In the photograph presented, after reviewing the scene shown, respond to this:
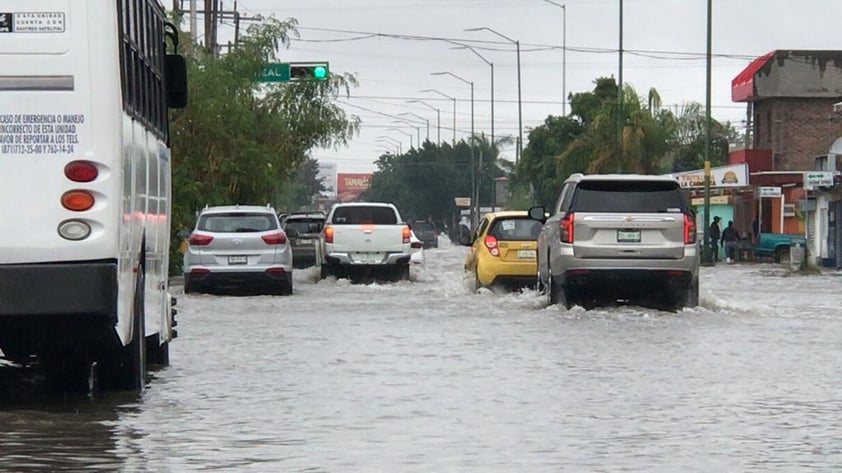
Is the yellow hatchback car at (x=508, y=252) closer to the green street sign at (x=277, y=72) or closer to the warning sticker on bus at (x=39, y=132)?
the warning sticker on bus at (x=39, y=132)

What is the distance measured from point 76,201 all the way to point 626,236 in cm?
1411

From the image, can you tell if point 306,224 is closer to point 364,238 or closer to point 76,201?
point 364,238

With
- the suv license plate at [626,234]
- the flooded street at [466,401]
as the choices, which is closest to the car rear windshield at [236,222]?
the flooded street at [466,401]

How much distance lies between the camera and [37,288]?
37.0 feet

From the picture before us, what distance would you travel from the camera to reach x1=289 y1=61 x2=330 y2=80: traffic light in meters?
50.7

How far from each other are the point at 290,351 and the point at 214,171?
96.1 ft

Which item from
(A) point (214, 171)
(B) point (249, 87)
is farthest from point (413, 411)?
(B) point (249, 87)

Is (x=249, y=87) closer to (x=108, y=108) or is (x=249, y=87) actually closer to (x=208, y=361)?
(x=208, y=361)

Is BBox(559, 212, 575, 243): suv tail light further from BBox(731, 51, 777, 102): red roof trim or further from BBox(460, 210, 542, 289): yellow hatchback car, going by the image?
BBox(731, 51, 777, 102): red roof trim

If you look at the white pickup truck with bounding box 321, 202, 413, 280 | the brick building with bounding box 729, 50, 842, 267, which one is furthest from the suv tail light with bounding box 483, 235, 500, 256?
the brick building with bounding box 729, 50, 842, 267

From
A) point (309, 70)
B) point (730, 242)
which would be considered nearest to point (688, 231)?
point (309, 70)

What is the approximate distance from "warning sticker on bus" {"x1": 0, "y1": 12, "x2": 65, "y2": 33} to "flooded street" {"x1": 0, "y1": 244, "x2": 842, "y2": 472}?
2436 mm

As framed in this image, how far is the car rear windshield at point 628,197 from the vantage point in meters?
24.8

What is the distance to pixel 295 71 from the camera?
2034 inches
